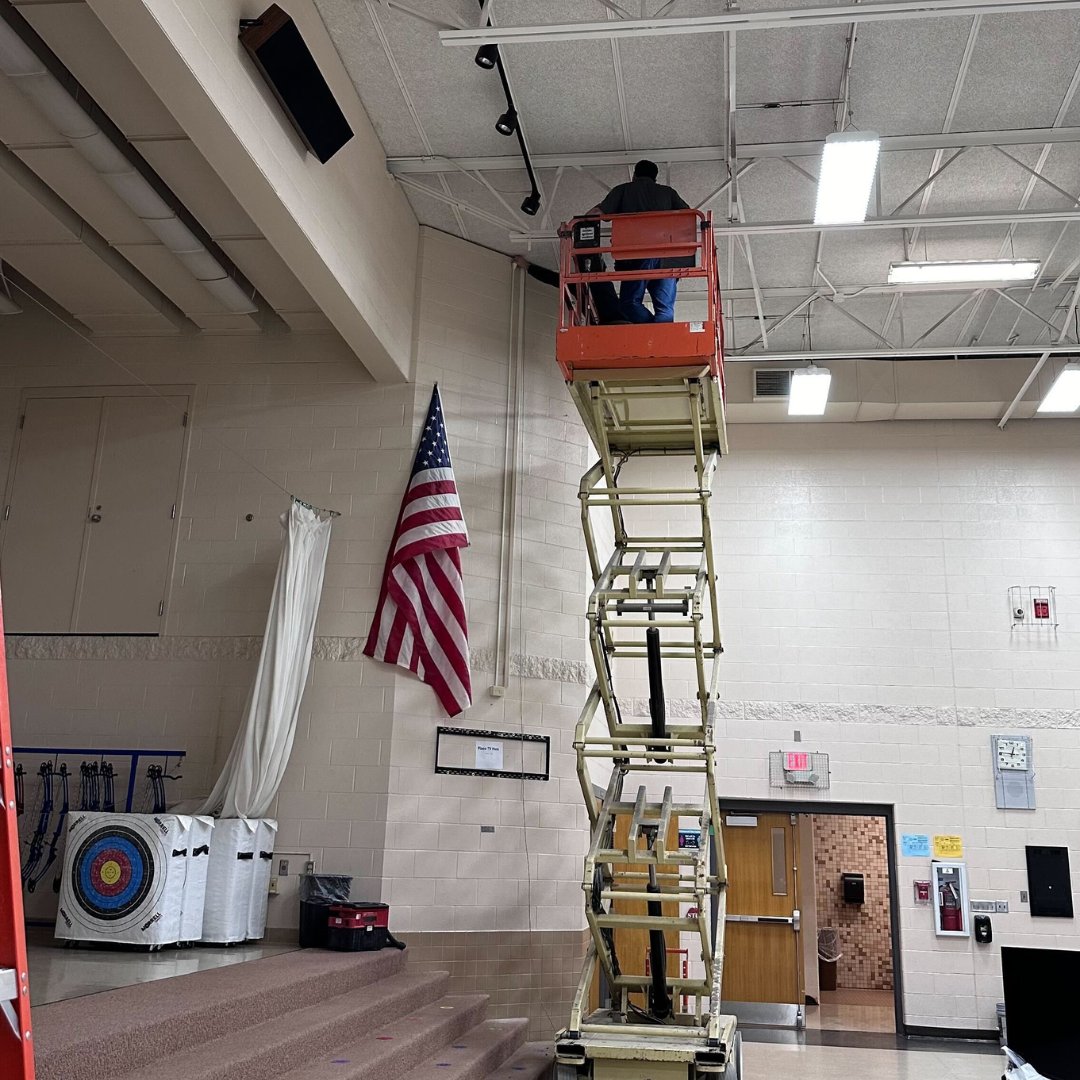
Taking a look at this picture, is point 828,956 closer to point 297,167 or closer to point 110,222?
point 297,167

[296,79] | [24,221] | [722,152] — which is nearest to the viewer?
Result: [296,79]

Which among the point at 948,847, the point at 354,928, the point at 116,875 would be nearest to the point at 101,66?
the point at 116,875

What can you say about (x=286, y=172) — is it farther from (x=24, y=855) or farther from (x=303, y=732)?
(x=24, y=855)

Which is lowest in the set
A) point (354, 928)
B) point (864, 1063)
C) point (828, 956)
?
point (864, 1063)

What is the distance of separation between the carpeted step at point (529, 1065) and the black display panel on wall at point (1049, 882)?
6.26 m

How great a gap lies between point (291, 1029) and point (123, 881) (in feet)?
6.98

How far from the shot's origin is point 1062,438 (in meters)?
13.2

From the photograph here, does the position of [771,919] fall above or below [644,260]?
below

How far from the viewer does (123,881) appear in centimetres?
720

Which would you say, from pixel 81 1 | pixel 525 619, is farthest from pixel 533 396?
pixel 81 1

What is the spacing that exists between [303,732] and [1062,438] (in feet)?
32.8

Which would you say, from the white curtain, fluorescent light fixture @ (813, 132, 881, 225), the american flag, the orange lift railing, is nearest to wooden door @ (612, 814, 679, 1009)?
the american flag

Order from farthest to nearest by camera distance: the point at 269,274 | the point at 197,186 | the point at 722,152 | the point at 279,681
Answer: the point at 269,274
the point at 722,152
the point at 279,681
the point at 197,186

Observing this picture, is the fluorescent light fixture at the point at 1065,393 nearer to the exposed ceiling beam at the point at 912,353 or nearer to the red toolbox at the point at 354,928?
the exposed ceiling beam at the point at 912,353
